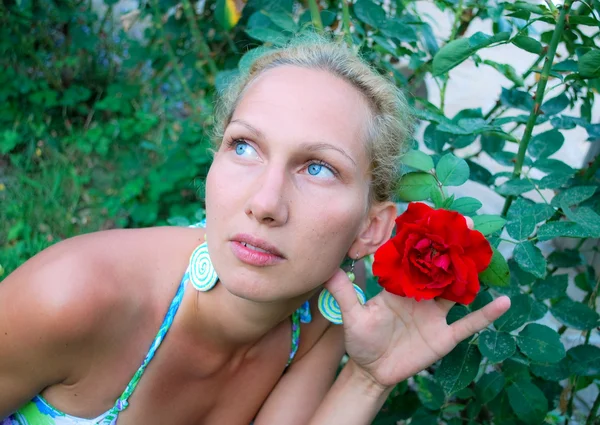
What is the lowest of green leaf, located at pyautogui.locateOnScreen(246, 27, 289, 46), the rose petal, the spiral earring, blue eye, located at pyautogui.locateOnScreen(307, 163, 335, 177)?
the spiral earring

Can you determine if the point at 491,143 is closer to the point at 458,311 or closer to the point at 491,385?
the point at 458,311

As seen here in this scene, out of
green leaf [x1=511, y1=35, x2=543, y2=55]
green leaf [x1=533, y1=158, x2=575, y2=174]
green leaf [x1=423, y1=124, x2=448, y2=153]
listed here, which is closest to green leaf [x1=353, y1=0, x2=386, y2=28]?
green leaf [x1=423, y1=124, x2=448, y2=153]

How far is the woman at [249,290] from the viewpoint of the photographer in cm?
138

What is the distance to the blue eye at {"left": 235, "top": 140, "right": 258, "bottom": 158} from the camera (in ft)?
4.75

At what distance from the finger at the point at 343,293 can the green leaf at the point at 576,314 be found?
644mm

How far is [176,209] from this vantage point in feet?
10.5

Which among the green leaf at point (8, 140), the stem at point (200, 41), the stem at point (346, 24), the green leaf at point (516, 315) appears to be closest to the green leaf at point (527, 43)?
the stem at point (346, 24)

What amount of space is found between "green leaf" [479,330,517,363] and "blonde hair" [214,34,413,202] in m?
0.43

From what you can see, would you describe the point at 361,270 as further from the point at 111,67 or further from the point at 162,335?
the point at 111,67

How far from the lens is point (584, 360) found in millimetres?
1767

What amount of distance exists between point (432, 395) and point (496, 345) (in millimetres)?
502

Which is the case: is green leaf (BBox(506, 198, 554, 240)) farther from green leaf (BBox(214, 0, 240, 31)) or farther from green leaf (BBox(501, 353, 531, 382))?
green leaf (BBox(214, 0, 240, 31))

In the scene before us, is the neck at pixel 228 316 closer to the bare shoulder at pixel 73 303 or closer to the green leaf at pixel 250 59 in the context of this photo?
the bare shoulder at pixel 73 303

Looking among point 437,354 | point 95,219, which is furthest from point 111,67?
point 437,354
